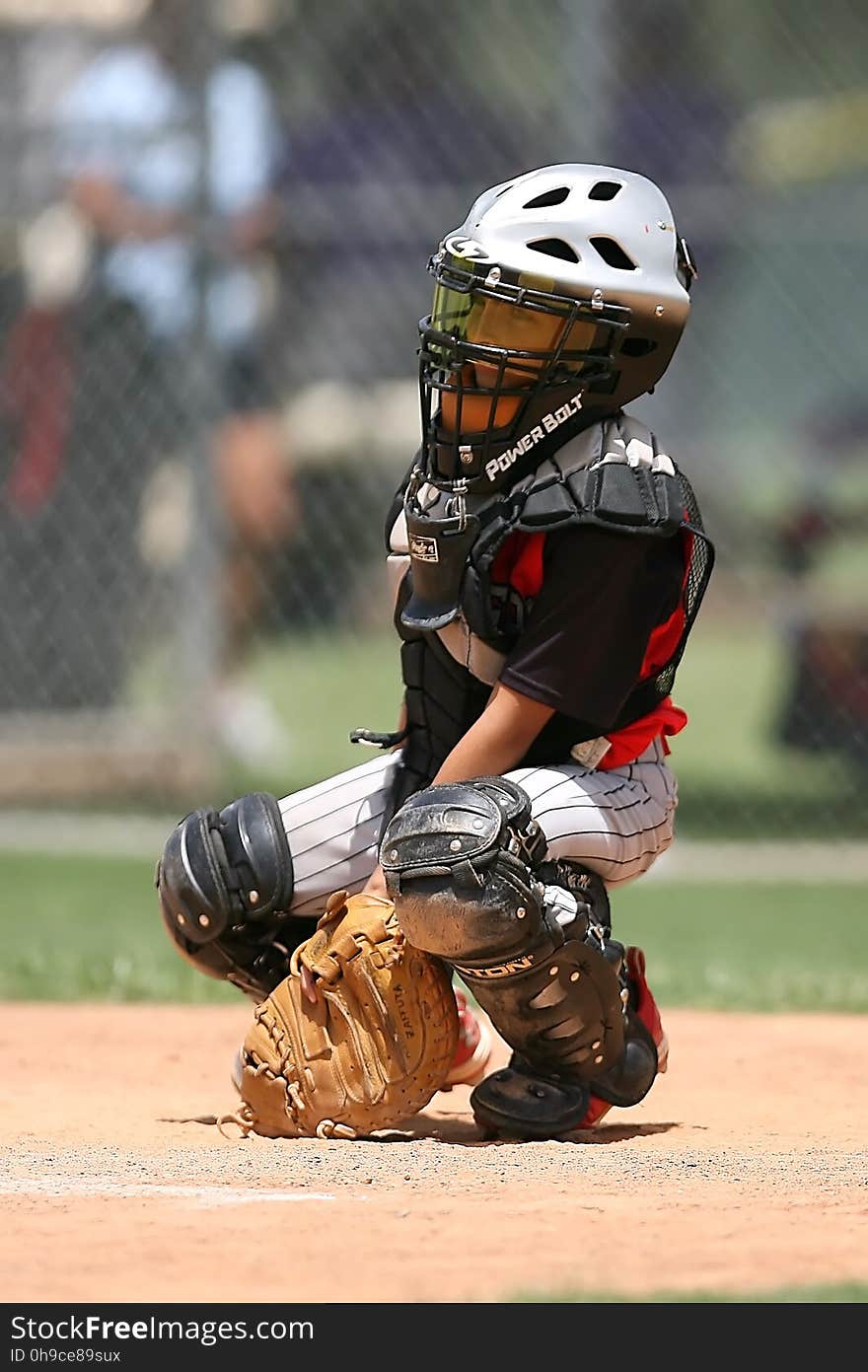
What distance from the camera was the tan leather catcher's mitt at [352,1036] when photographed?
356 centimetres

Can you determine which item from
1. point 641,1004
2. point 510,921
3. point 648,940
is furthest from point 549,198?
point 648,940

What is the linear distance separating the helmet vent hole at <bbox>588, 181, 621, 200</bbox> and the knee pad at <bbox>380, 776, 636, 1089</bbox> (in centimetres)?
108

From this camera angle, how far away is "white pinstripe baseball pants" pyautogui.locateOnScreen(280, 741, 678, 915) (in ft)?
11.9

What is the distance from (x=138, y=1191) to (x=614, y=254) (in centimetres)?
182

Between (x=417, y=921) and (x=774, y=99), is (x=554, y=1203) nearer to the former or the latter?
(x=417, y=921)

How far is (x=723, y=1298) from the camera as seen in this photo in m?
2.48

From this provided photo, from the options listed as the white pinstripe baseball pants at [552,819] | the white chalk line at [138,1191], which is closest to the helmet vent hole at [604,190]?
the white pinstripe baseball pants at [552,819]

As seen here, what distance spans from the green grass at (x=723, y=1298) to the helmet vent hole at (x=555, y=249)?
1908 mm

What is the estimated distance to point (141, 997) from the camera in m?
5.52

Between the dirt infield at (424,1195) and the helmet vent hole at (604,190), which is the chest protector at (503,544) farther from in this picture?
the dirt infield at (424,1195)

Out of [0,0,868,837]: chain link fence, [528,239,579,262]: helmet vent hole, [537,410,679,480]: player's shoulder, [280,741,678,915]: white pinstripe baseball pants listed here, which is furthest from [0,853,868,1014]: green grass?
[528,239,579,262]: helmet vent hole

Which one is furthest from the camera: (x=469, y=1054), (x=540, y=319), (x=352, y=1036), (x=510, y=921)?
(x=469, y=1054)

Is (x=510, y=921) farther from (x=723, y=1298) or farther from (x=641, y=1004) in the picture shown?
(x=723, y=1298)

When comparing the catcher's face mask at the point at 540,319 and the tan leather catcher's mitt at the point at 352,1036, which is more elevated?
the catcher's face mask at the point at 540,319
